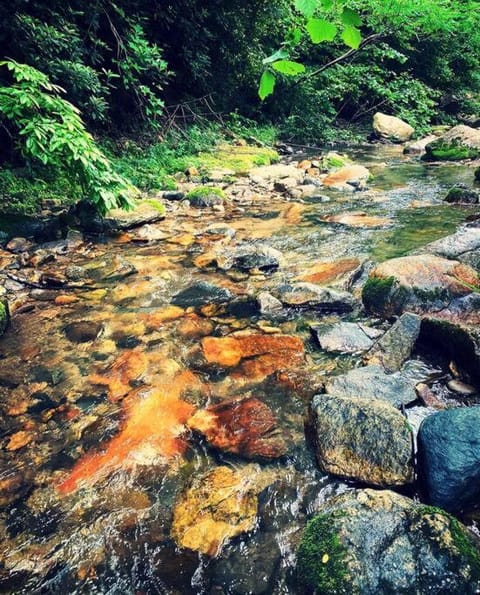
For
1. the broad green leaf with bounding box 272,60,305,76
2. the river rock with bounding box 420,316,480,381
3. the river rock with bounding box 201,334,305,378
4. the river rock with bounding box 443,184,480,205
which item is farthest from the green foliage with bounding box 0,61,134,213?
the river rock with bounding box 443,184,480,205

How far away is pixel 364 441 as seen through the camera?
6.62 ft

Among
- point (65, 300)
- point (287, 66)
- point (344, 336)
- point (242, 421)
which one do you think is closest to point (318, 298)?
point (344, 336)

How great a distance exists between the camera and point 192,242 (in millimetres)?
5805

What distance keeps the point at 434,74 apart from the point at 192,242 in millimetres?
19251

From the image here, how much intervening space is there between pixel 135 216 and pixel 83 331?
128 inches

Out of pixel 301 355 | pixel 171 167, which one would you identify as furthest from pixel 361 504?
pixel 171 167

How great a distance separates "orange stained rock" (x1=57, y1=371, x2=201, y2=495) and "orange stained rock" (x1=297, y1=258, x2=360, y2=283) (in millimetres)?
2039

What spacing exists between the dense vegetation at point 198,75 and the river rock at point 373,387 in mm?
1765

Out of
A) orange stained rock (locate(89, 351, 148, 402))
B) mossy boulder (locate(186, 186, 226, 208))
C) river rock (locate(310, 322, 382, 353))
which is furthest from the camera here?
mossy boulder (locate(186, 186, 226, 208))

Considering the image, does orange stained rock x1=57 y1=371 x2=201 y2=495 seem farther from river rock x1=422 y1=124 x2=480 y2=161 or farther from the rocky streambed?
river rock x1=422 y1=124 x2=480 y2=161

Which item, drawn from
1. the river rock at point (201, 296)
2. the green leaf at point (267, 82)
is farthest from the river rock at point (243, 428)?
the green leaf at point (267, 82)

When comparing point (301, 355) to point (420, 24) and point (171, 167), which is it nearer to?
point (171, 167)

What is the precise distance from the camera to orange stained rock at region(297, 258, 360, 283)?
172 inches

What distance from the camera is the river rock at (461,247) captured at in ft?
13.3
